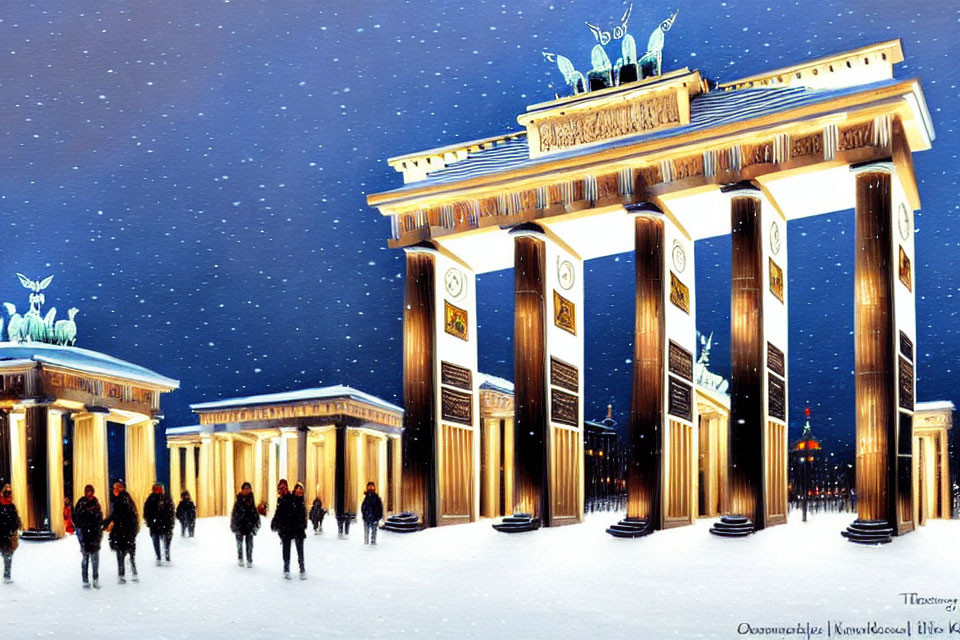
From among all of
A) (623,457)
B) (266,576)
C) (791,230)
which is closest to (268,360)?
(623,457)

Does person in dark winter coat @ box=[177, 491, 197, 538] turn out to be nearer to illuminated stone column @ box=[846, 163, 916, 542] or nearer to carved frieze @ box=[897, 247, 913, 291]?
illuminated stone column @ box=[846, 163, 916, 542]

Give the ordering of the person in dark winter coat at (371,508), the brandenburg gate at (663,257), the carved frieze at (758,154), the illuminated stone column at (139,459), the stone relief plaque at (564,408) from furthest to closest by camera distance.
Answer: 1. the illuminated stone column at (139,459)
2. the stone relief plaque at (564,408)
3. the carved frieze at (758,154)
4. the person in dark winter coat at (371,508)
5. the brandenburg gate at (663,257)

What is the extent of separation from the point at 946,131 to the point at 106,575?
84.6 feet

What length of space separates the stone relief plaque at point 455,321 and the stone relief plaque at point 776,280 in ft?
26.2

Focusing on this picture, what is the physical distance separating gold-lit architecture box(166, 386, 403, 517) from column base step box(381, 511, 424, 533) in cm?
906

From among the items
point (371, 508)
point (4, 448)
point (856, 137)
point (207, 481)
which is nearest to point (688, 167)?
point (856, 137)

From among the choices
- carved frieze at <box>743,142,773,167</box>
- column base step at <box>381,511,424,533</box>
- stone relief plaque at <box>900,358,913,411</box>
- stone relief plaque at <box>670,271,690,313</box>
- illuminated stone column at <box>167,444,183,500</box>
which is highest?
carved frieze at <box>743,142,773,167</box>

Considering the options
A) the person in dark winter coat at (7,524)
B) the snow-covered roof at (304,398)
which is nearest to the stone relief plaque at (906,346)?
the person in dark winter coat at (7,524)

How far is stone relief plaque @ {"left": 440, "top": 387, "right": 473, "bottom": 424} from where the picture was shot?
86.8 ft

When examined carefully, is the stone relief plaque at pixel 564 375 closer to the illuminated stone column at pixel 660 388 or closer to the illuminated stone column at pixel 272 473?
the illuminated stone column at pixel 660 388

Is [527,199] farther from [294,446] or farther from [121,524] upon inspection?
[294,446]

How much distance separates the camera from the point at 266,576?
15578 millimetres

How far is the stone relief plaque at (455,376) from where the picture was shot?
26484 mm

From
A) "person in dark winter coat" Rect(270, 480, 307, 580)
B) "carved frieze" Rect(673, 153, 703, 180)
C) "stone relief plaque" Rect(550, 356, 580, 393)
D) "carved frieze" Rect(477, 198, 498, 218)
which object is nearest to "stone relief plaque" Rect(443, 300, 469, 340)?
"carved frieze" Rect(477, 198, 498, 218)
